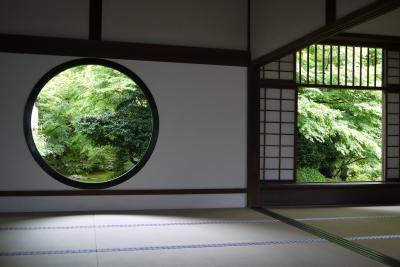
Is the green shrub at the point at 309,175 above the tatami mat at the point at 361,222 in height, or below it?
above

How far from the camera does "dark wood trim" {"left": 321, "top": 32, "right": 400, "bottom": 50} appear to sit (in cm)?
673

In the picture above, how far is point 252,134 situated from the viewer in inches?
238

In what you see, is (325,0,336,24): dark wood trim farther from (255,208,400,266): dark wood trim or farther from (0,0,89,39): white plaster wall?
(0,0,89,39): white plaster wall

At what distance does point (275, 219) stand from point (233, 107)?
1.71 metres

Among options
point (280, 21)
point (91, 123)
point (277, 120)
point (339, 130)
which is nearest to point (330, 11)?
point (280, 21)

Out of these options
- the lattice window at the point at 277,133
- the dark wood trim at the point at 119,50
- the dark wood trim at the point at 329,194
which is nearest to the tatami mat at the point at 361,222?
the dark wood trim at the point at 329,194

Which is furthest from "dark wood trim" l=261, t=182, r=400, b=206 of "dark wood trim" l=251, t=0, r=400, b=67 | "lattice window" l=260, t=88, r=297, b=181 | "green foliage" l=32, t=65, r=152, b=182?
"green foliage" l=32, t=65, r=152, b=182

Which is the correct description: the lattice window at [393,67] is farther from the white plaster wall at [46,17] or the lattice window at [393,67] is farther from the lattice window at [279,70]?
the white plaster wall at [46,17]

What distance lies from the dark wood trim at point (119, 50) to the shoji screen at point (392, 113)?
2719mm

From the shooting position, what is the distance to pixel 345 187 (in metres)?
6.61

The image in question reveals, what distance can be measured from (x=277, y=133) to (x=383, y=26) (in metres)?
2.37

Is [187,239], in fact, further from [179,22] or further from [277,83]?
[277,83]

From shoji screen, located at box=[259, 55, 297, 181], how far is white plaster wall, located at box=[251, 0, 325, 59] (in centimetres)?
74

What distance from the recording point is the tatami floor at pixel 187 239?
3.33m
